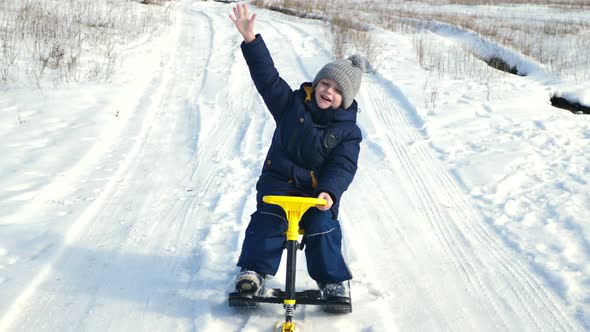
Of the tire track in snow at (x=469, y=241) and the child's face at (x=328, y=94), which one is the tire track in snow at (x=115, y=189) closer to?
the child's face at (x=328, y=94)

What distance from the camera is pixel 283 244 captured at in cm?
283

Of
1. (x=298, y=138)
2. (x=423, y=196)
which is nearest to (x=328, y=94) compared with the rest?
(x=298, y=138)

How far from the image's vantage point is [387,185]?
14.7ft

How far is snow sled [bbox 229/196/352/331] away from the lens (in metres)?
2.50

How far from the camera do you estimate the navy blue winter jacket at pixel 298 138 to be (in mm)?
2934

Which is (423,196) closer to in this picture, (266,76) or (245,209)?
(245,209)

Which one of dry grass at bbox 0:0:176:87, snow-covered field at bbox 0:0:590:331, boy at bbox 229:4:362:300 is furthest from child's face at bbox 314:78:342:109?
dry grass at bbox 0:0:176:87

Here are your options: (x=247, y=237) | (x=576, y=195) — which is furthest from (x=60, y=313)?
(x=576, y=195)

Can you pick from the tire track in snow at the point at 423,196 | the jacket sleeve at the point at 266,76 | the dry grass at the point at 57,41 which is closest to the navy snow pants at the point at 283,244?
the jacket sleeve at the point at 266,76

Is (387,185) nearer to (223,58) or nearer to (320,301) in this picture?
(320,301)

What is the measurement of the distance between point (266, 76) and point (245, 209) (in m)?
1.26

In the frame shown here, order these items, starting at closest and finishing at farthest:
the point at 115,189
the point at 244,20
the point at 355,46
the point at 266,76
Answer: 1. the point at 244,20
2. the point at 266,76
3. the point at 115,189
4. the point at 355,46

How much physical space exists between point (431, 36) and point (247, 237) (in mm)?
11129

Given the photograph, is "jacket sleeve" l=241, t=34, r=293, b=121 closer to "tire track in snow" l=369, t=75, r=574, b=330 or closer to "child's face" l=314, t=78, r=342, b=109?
"child's face" l=314, t=78, r=342, b=109
